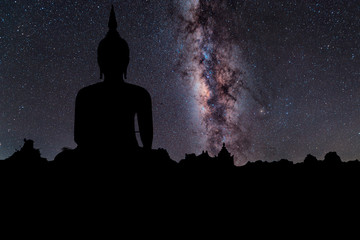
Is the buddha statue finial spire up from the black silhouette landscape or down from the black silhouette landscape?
up

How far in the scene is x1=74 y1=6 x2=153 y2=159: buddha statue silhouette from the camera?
3.94 m

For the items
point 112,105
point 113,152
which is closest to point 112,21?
→ point 112,105

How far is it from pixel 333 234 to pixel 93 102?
5802mm

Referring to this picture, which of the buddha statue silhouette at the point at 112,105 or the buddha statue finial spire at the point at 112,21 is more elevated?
the buddha statue finial spire at the point at 112,21

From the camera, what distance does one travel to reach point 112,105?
400cm

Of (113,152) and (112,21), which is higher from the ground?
(112,21)

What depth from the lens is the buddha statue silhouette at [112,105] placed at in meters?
3.94

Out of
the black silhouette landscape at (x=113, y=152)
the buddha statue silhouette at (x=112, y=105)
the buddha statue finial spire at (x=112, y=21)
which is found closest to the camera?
the black silhouette landscape at (x=113, y=152)

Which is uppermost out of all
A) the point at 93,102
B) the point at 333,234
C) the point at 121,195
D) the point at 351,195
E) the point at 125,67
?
the point at 125,67

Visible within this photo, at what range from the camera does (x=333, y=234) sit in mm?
5398

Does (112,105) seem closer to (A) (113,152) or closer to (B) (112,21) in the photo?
(A) (113,152)

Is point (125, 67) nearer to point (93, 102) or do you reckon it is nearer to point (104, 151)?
point (93, 102)

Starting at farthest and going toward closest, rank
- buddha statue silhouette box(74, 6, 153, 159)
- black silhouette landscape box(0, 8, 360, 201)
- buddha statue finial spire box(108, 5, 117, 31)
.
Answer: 1. buddha statue finial spire box(108, 5, 117, 31)
2. buddha statue silhouette box(74, 6, 153, 159)
3. black silhouette landscape box(0, 8, 360, 201)

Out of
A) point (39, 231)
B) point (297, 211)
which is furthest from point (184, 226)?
point (297, 211)
